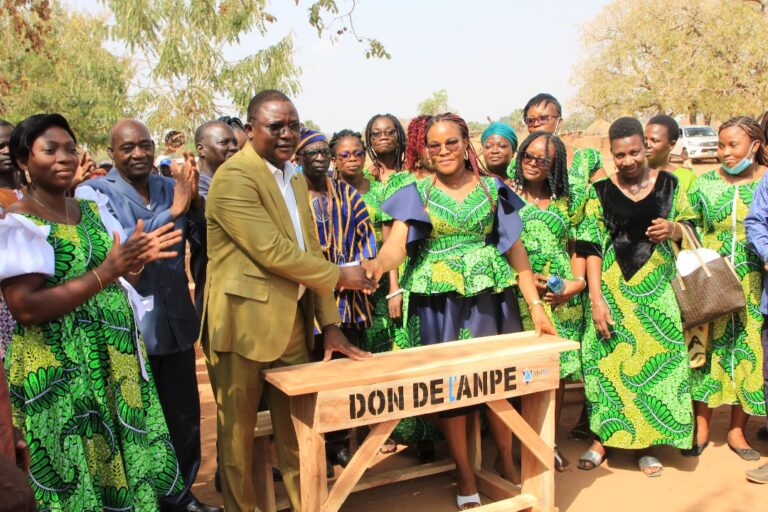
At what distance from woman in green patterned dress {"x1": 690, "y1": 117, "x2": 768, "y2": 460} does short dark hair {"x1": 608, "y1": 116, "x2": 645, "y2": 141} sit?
81 centimetres

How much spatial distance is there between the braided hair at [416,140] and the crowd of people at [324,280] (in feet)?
0.06

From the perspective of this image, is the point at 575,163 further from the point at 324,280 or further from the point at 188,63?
the point at 188,63

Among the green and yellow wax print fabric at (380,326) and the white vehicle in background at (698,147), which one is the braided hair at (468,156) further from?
the white vehicle in background at (698,147)

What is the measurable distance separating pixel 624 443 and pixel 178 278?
2.88 meters

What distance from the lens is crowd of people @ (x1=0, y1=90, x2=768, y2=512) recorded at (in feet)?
9.03

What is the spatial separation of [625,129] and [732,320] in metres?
1.56

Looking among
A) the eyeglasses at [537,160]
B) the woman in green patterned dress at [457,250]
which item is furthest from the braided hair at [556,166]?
the woman in green patterned dress at [457,250]

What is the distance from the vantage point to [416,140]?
5020 millimetres

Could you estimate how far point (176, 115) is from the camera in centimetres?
1741

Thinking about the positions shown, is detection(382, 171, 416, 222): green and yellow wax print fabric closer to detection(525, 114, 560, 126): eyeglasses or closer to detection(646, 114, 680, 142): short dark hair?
detection(525, 114, 560, 126): eyeglasses

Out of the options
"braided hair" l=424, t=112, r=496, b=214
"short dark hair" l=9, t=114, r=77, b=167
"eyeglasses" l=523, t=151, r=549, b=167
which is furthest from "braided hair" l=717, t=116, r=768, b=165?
"short dark hair" l=9, t=114, r=77, b=167

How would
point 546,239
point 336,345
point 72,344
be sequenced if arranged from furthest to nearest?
point 546,239 → point 336,345 → point 72,344

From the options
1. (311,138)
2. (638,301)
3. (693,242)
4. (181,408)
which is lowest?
(181,408)

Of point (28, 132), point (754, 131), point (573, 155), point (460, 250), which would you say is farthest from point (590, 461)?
point (28, 132)
